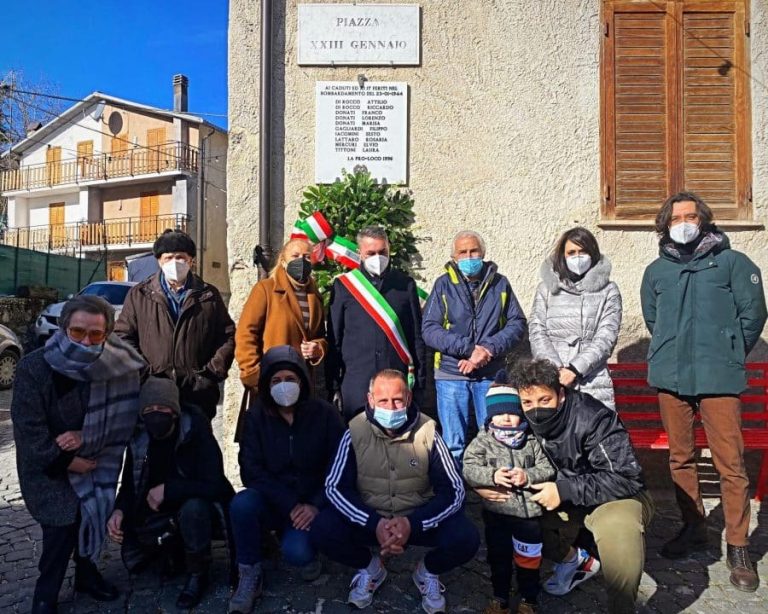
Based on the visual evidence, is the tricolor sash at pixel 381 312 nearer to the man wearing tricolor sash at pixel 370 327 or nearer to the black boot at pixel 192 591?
the man wearing tricolor sash at pixel 370 327

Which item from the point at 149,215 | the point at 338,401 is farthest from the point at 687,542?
the point at 149,215

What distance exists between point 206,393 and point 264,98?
262 centimetres

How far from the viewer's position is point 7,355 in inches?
381

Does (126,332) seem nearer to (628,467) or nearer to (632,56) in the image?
(628,467)

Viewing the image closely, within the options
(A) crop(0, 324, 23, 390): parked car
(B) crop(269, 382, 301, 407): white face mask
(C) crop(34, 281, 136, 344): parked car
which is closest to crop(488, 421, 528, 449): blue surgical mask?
(B) crop(269, 382, 301, 407): white face mask

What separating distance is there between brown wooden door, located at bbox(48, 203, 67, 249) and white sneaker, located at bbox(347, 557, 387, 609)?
30.7 meters

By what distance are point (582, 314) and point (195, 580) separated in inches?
106

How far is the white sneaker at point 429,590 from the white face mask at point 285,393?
1107mm

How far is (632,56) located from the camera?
16.1 feet

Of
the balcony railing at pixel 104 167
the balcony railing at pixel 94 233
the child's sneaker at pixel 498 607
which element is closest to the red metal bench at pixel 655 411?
the child's sneaker at pixel 498 607

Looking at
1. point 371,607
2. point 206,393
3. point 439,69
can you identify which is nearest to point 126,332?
point 206,393

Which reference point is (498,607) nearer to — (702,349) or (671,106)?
(702,349)

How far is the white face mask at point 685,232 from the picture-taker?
3.42 m

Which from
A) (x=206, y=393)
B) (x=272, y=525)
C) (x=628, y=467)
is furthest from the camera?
(x=206, y=393)
